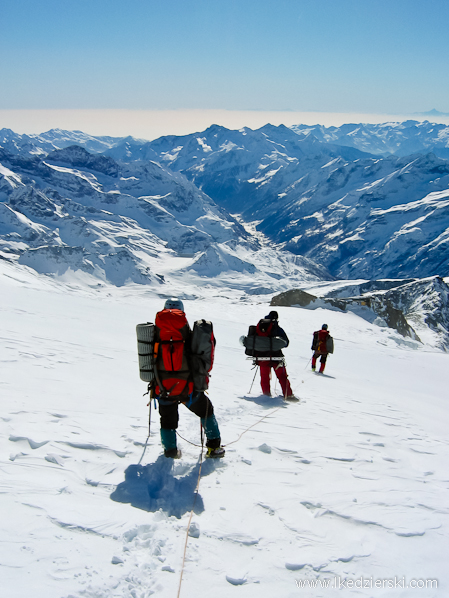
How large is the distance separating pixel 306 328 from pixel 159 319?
27216 mm

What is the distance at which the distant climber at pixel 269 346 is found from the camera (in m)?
9.51

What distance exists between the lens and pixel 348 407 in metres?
9.80

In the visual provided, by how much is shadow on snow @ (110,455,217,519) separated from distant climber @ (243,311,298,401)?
167 inches

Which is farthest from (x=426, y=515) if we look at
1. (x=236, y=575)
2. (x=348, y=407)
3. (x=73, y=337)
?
(x=73, y=337)

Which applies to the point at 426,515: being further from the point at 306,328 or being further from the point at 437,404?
the point at 306,328

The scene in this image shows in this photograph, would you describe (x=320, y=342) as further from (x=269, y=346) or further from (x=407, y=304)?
(x=407, y=304)

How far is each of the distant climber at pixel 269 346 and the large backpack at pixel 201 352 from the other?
13.2ft

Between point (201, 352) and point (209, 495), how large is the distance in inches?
71.7

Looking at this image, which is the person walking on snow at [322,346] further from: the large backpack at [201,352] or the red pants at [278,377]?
the large backpack at [201,352]

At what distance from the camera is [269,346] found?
31.2ft

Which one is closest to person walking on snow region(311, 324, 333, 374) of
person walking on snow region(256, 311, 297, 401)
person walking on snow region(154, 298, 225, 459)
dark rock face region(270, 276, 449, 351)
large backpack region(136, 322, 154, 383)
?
person walking on snow region(256, 311, 297, 401)

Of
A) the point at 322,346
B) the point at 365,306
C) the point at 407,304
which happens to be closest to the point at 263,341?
the point at 322,346

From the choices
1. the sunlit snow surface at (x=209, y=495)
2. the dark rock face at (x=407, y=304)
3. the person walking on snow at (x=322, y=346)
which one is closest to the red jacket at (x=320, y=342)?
the person walking on snow at (x=322, y=346)

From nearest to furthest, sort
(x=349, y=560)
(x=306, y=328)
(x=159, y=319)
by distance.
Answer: (x=349, y=560), (x=159, y=319), (x=306, y=328)
